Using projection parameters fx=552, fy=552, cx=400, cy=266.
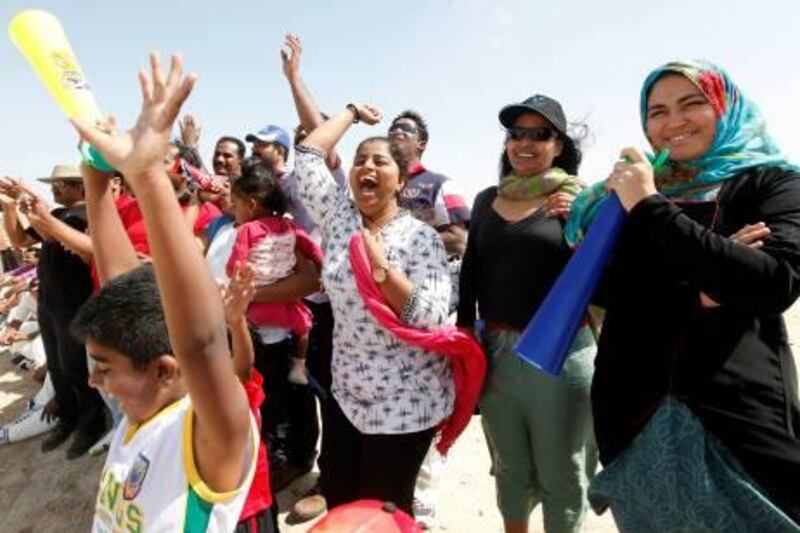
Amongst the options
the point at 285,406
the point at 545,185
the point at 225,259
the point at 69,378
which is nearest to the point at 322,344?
the point at 285,406

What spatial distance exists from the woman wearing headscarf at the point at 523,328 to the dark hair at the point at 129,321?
1456mm

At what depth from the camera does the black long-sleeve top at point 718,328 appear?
1457 mm

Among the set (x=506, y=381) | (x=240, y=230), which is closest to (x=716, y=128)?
(x=506, y=381)

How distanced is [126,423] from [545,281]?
62.6 inches

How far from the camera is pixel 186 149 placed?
5.15 m

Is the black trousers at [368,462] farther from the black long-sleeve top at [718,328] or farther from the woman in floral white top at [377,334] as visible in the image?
the black long-sleeve top at [718,328]

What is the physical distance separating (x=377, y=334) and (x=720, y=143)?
1398 mm

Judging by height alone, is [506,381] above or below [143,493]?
below

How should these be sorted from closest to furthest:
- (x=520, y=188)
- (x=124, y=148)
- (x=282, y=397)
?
1. (x=124, y=148)
2. (x=520, y=188)
3. (x=282, y=397)

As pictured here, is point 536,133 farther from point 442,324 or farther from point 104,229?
point 104,229

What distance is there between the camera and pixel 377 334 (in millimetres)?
2283

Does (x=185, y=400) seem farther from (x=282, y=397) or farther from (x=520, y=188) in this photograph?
(x=282, y=397)

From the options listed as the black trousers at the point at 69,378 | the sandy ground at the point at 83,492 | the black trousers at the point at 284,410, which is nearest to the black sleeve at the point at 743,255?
the sandy ground at the point at 83,492

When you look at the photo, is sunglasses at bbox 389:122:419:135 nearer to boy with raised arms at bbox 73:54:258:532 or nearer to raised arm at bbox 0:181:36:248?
raised arm at bbox 0:181:36:248
